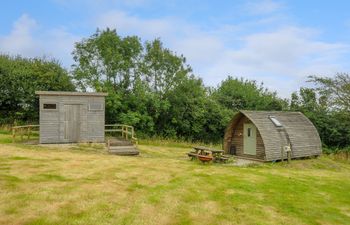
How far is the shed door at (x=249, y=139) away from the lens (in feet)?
63.8

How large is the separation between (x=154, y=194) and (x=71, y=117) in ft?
39.0

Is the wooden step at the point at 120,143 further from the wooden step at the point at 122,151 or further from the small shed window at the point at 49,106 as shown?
the small shed window at the point at 49,106

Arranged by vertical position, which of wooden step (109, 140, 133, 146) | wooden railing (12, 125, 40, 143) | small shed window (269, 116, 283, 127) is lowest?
wooden step (109, 140, 133, 146)

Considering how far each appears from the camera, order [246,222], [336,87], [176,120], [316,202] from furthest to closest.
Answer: [336,87] < [176,120] < [316,202] < [246,222]

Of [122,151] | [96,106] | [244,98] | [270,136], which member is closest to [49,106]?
[96,106]

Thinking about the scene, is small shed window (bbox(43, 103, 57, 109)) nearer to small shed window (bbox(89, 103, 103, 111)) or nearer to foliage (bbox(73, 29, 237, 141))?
small shed window (bbox(89, 103, 103, 111))

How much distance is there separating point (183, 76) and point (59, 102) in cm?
1227

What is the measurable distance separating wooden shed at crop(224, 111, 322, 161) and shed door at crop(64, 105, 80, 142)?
9426 millimetres

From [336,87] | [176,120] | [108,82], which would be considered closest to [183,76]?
[176,120]

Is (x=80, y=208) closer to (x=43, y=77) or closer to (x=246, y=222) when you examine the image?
(x=246, y=222)

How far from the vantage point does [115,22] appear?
91.7 feet

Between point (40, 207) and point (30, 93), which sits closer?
point (40, 207)

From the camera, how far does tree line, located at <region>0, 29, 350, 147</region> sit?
26516 mm

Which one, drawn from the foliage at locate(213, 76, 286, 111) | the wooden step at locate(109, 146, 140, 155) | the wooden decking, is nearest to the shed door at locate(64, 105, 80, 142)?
the wooden decking
